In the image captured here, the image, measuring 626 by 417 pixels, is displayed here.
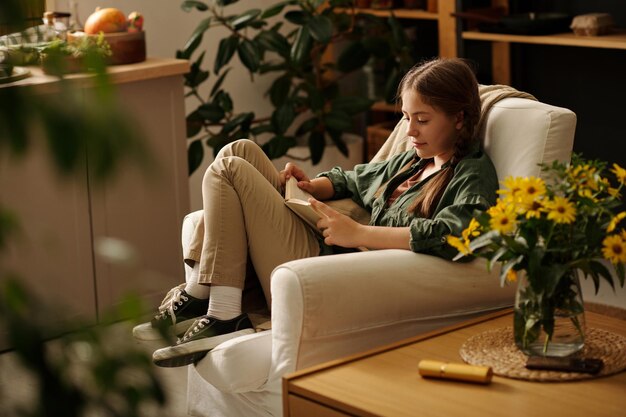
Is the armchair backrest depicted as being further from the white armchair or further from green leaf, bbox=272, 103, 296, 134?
green leaf, bbox=272, 103, 296, 134

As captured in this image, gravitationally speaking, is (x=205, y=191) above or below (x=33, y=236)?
below

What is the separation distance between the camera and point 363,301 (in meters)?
2.07

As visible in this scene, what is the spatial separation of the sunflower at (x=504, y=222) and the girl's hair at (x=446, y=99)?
0.52 m

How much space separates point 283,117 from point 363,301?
7.70 feet

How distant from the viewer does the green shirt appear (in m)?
2.18

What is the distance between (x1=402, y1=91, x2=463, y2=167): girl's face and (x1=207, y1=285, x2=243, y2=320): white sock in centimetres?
59

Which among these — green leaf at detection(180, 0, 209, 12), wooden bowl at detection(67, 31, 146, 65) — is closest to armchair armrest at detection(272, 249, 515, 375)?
wooden bowl at detection(67, 31, 146, 65)

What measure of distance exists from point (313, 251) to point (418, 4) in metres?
2.42

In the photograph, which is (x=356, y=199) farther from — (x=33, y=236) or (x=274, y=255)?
(x=33, y=236)

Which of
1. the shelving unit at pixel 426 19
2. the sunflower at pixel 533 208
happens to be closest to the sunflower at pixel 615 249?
the sunflower at pixel 533 208

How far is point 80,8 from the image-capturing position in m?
4.14

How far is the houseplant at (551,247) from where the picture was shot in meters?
1.75

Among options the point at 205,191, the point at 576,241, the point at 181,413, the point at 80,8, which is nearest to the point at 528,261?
the point at 576,241

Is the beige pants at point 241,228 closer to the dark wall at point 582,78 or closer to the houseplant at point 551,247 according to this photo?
the houseplant at point 551,247
